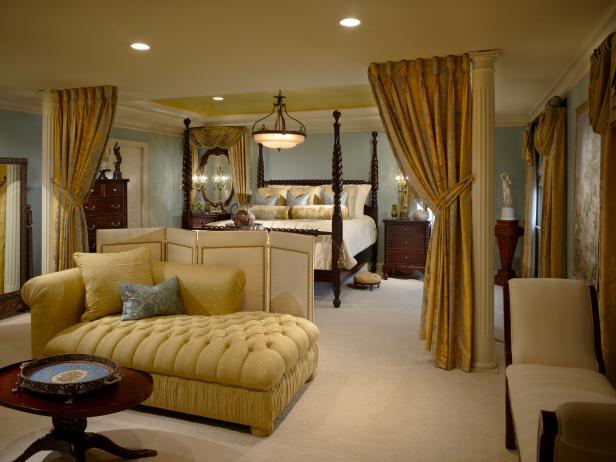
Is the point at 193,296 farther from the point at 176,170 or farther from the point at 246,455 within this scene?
the point at 176,170

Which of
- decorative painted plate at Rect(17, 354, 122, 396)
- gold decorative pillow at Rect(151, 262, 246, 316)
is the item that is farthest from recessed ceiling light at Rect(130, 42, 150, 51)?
decorative painted plate at Rect(17, 354, 122, 396)

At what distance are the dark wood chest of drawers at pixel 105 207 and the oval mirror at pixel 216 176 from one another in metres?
2.28

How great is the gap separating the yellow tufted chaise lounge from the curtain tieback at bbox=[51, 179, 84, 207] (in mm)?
1848

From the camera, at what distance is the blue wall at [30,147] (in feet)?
19.4

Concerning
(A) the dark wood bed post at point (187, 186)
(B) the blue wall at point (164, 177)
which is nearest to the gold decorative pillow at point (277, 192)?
A: (A) the dark wood bed post at point (187, 186)

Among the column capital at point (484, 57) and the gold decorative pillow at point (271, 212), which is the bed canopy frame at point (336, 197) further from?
the column capital at point (484, 57)

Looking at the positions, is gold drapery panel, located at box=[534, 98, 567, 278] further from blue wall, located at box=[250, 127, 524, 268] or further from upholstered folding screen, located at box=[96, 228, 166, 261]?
upholstered folding screen, located at box=[96, 228, 166, 261]

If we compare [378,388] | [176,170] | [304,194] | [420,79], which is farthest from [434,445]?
[176,170]

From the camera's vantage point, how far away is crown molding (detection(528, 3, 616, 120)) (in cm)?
324

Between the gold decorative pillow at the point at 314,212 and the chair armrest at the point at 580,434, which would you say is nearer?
the chair armrest at the point at 580,434

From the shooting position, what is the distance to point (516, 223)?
6.78 meters

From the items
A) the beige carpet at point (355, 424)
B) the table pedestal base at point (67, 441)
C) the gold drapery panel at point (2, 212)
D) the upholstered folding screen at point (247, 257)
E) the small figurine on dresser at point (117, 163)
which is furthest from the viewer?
the small figurine on dresser at point (117, 163)

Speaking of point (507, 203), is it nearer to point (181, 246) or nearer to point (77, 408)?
point (181, 246)

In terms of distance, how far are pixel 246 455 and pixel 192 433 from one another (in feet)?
1.31
